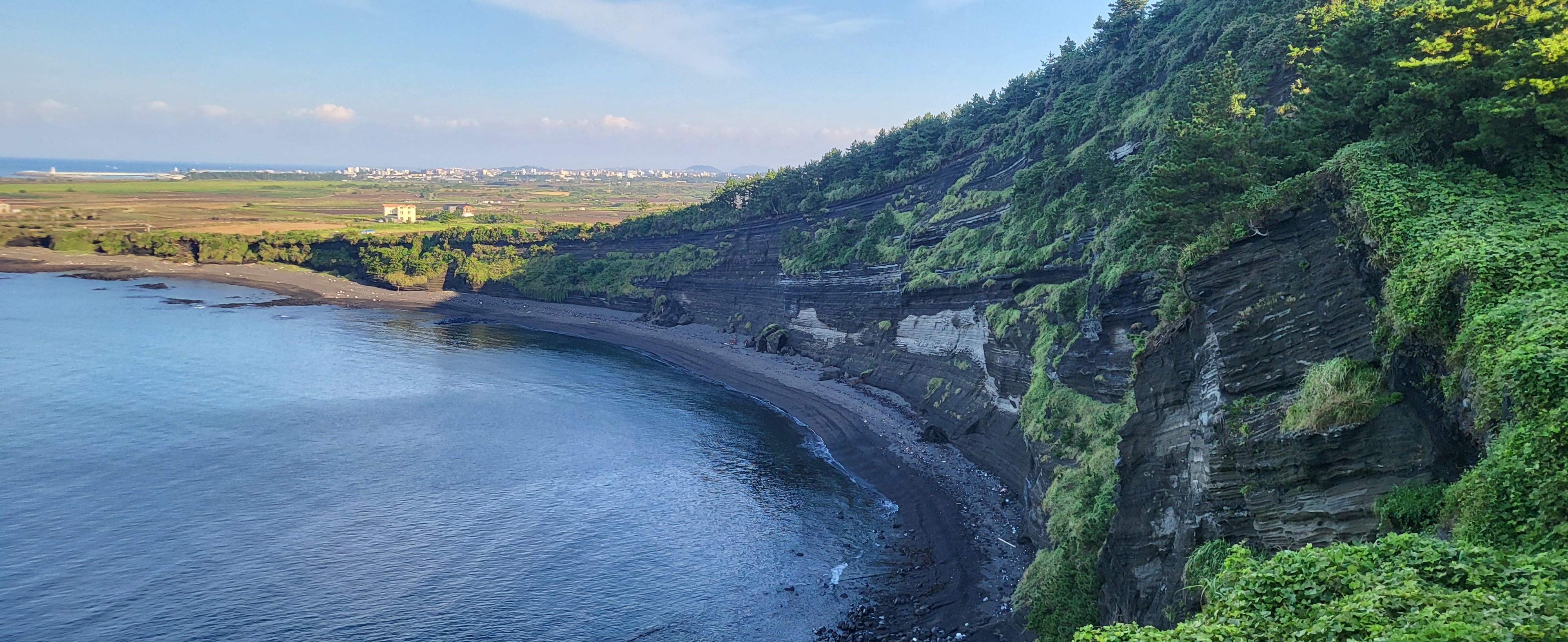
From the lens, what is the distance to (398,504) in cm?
4356

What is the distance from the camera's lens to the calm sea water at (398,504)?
108ft

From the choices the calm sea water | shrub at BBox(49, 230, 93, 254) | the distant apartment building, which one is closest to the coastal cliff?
the calm sea water

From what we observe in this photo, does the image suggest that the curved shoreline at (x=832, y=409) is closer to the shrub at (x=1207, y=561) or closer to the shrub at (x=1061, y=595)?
the shrub at (x=1061, y=595)

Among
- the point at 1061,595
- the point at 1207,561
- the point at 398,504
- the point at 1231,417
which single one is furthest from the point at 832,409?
the point at 1207,561

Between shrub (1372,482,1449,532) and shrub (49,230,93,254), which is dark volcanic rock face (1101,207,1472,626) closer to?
shrub (1372,482,1449,532)

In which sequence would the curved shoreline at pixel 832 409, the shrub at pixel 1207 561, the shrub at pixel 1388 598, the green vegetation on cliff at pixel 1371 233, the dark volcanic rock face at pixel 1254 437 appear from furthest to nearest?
1. the curved shoreline at pixel 832 409
2. the shrub at pixel 1207 561
3. the dark volcanic rock face at pixel 1254 437
4. the green vegetation on cliff at pixel 1371 233
5. the shrub at pixel 1388 598

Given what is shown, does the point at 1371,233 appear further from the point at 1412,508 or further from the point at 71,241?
the point at 71,241

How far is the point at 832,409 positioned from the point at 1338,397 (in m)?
46.3

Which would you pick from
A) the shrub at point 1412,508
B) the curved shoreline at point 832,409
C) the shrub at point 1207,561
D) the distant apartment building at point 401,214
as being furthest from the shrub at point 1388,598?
the distant apartment building at point 401,214

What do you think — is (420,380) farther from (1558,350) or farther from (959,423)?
(1558,350)

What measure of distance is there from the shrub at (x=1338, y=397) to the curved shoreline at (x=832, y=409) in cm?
1665

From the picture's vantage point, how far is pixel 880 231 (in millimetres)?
78312

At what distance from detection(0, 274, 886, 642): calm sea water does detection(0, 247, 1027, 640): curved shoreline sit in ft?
7.36

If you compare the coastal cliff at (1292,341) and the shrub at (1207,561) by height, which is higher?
the coastal cliff at (1292,341)
